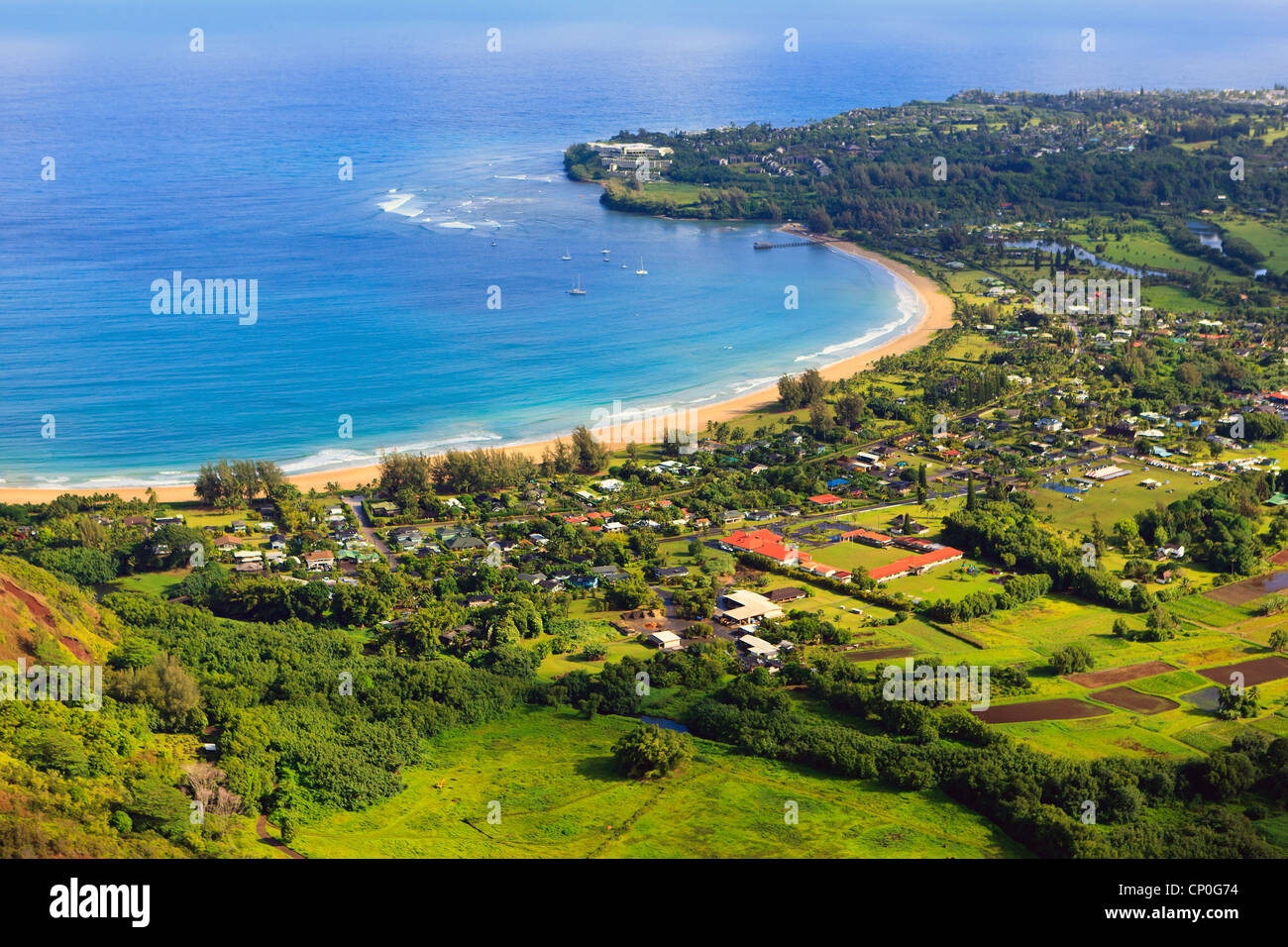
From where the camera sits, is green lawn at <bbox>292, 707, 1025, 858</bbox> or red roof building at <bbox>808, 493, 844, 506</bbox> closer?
green lawn at <bbox>292, 707, 1025, 858</bbox>

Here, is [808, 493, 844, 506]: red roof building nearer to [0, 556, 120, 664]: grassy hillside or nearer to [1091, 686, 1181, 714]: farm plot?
[1091, 686, 1181, 714]: farm plot

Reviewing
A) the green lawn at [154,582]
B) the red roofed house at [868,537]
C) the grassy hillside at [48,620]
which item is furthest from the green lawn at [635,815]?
the red roofed house at [868,537]

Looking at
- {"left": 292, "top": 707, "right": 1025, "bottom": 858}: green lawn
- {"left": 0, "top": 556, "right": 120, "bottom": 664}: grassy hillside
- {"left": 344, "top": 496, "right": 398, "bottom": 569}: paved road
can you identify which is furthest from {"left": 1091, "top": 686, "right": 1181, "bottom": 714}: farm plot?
{"left": 0, "top": 556, "right": 120, "bottom": 664}: grassy hillside

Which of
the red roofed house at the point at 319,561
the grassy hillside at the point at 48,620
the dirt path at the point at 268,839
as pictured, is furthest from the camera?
the red roofed house at the point at 319,561

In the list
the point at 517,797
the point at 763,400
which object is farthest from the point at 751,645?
the point at 763,400

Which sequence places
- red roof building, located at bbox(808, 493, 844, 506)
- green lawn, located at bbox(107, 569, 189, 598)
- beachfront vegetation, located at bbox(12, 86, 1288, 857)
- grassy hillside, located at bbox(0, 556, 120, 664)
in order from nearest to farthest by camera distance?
beachfront vegetation, located at bbox(12, 86, 1288, 857), grassy hillside, located at bbox(0, 556, 120, 664), green lawn, located at bbox(107, 569, 189, 598), red roof building, located at bbox(808, 493, 844, 506)

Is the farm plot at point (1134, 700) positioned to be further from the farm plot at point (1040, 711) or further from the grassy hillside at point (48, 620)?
the grassy hillside at point (48, 620)
